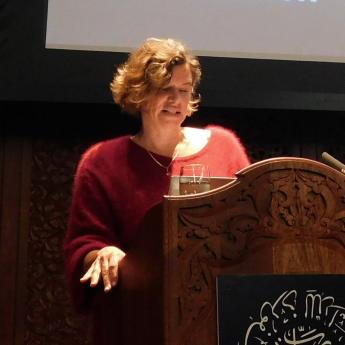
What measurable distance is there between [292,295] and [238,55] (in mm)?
1505

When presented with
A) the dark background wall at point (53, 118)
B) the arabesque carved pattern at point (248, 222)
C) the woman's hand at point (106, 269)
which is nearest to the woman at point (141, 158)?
the woman's hand at point (106, 269)

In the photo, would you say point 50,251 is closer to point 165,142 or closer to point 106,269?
point 165,142

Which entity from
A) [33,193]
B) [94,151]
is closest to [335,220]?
[94,151]

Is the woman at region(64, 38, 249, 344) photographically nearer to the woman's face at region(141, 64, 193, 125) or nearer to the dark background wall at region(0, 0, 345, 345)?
the woman's face at region(141, 64, 193, 125)

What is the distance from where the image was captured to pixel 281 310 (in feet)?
2.91

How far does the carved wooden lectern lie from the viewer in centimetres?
86

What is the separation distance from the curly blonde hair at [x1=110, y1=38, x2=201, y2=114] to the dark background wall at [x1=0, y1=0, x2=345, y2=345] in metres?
0.66

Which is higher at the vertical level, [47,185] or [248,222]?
[47,185]

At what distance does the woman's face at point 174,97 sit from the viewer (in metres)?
1.38

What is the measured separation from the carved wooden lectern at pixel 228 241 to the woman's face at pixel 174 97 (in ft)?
1.55

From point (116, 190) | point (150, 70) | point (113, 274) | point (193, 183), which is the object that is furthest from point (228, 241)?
point (150, 70)

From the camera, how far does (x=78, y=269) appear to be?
3.99 ft

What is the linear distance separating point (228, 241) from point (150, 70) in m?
0.62

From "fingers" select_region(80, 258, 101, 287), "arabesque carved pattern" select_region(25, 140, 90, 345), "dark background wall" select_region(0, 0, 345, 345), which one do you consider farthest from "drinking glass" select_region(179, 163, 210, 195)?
"arabesque carved pattern" select_region(25, 140, 90, 345)
